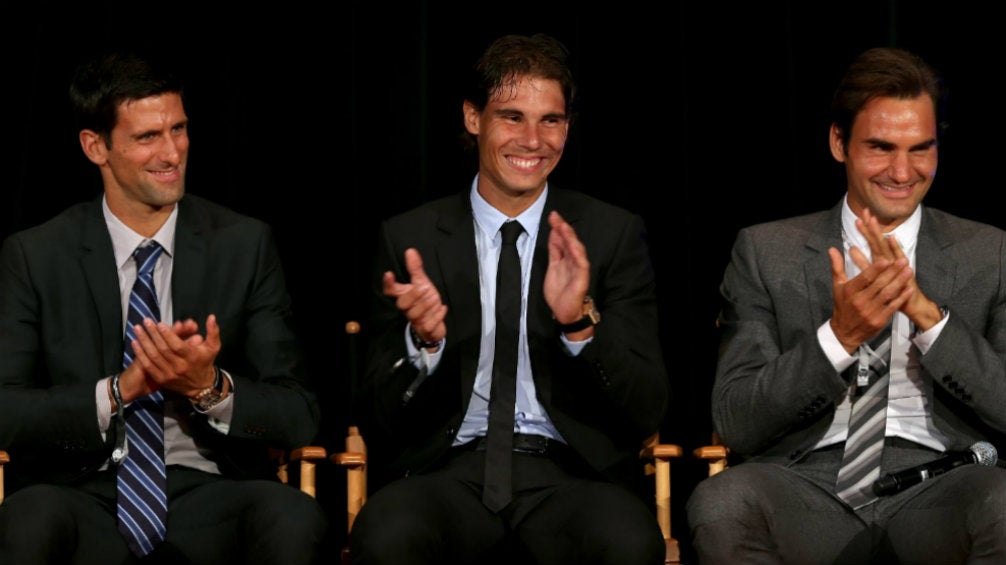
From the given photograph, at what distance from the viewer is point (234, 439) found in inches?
144

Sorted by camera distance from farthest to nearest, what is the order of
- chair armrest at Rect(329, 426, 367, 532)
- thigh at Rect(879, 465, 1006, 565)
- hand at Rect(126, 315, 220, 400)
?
chair armrest at Rect(329, 426, 367, 532)
hand at Rect(126, 315, 220, 400)
thigh at Rect(879, 465, 1006, 565)

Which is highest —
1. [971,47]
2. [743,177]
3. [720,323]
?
[971,47]

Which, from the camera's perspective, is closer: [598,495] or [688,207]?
[598,495]

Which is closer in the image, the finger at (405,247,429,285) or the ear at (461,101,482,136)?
the finger at (405,247,429,285)

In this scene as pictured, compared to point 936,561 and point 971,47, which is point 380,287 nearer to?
point 936,561

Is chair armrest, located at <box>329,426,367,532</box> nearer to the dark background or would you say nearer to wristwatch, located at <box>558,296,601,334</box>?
wristwatch, located at <box>558,296,601,334</box>

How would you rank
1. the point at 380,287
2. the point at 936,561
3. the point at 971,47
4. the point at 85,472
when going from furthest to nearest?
the point at 971,47 → the point at 380,287 → the point at 85,472 → the point at 936,561

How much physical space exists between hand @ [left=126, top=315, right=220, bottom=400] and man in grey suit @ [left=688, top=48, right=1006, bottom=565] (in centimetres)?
113

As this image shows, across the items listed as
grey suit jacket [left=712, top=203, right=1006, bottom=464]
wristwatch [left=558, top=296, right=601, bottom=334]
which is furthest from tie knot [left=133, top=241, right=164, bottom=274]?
grey suit jacket [left=712, top=203, right=1006, bottom=464]

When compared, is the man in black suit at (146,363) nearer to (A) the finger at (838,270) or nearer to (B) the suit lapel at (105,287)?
(B) the suit lapel at (105,287)

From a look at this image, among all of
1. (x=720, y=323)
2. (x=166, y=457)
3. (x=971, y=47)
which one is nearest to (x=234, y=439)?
(x=166, y=457)

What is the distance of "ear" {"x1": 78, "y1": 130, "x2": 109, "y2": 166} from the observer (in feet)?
12.6

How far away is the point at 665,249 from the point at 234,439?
146 centimetres

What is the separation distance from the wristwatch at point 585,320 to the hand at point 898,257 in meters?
0.59
